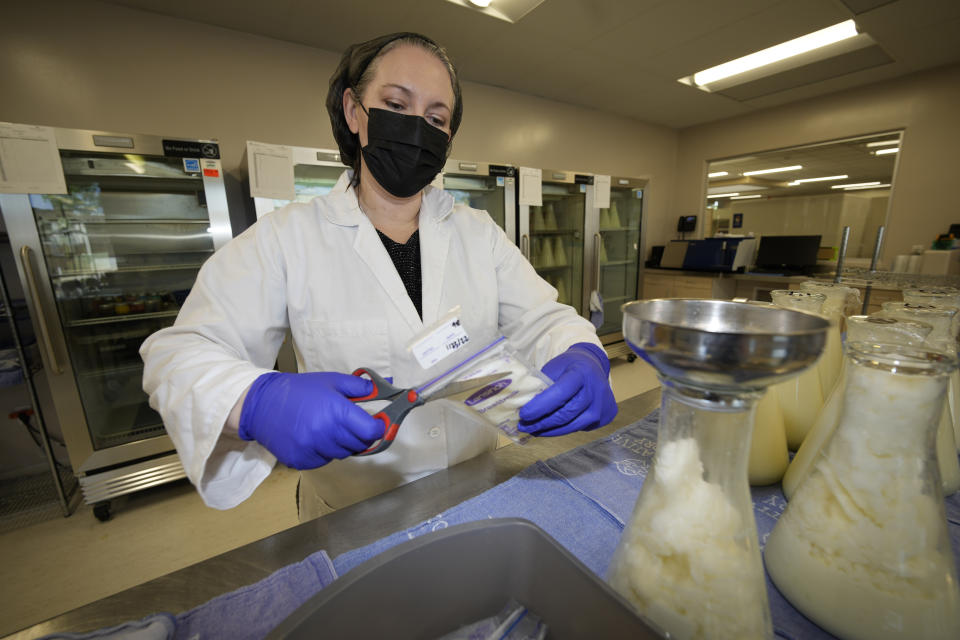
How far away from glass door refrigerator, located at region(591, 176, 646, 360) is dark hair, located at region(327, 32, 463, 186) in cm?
302

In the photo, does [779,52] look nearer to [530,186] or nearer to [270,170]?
[530,186]

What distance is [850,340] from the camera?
49cm

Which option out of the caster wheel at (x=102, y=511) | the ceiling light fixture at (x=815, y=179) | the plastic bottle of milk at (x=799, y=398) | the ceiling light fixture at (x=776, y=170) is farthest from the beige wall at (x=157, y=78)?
the ceiling light fixture at (x=815, y=179)

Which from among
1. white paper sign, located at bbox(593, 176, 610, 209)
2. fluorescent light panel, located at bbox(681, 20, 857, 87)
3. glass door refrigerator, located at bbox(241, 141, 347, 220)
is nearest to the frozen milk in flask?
glass door refrigerator, located at bbox(241, 141, 347, 220)

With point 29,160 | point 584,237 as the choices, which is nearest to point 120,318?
point 29,160

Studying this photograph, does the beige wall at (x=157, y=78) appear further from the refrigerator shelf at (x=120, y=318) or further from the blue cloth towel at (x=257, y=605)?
the blue cloth towel at (x=257, y=605)

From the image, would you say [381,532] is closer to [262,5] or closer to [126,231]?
[126,231]

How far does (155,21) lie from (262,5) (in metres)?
0.72

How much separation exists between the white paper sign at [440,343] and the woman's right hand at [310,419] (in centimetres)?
13

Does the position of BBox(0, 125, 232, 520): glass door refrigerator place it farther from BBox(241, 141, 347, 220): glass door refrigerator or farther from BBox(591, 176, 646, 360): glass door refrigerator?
BBox(591, 176, 646, 360): glass door refrigerator

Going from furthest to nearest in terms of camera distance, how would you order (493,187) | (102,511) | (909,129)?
(909,129), (493,187), (102,511)

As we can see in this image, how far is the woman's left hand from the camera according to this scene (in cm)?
66

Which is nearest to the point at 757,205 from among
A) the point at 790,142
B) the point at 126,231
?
the point at 790,142

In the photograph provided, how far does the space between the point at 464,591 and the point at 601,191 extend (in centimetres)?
391
